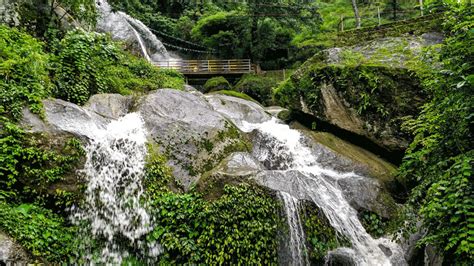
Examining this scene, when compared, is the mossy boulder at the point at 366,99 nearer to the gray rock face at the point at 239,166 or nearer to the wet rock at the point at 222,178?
the gray rock face at the point at 239,166

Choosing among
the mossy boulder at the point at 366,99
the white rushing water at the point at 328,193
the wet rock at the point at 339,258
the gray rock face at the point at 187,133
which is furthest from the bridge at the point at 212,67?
the wet rock at the point at 339,258

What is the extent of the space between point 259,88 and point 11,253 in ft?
55.8

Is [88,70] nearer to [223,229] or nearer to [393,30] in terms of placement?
[223,229]

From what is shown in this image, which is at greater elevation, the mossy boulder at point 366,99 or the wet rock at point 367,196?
the mossy boulder at point 366,99

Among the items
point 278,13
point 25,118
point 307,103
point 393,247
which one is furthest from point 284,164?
point 278,13

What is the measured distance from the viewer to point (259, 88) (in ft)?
67.4

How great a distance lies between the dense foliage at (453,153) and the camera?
3.85 meters

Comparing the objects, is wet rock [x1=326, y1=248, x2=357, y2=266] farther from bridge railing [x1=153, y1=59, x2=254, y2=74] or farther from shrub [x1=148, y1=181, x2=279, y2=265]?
bridge railing [x1=153, y1=59, x2=254, y2=74]

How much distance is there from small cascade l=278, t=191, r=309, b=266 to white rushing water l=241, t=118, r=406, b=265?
113 mm

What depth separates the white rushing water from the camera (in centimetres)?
619

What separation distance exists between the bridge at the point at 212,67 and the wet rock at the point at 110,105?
1282 cm

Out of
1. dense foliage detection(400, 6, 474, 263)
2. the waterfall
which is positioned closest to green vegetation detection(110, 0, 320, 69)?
the waterfall

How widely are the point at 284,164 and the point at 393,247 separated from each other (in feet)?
11.4

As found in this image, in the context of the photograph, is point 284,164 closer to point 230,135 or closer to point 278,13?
point 230,135
